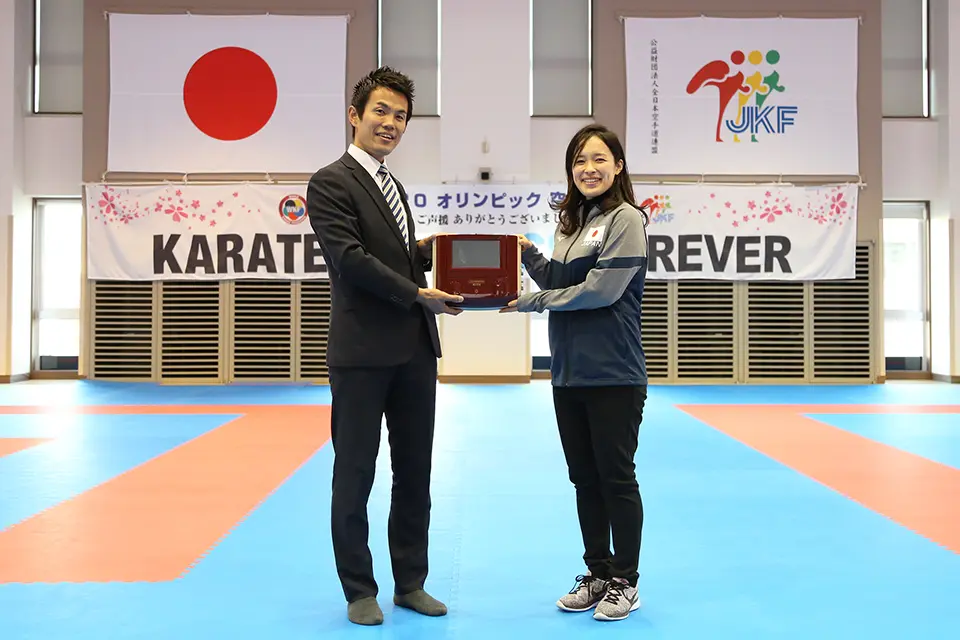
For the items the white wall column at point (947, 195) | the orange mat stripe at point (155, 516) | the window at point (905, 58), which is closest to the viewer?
the orange mat stripe at point (155, 516)

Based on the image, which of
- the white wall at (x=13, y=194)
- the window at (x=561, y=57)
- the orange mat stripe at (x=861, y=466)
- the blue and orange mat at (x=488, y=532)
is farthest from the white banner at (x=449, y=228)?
the blue and orange mat at (x=488, y=532)

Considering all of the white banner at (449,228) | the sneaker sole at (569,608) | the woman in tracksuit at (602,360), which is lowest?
the sneaker sole at (569,608)

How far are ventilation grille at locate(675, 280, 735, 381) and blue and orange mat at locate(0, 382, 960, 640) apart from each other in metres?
3.64

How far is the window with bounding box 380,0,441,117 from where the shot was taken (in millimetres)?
10719

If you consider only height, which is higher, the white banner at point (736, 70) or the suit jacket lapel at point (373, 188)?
the white banner at point (736, 70)

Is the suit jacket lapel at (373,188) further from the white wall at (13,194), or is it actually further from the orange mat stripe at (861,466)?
the white wall at (13,194)

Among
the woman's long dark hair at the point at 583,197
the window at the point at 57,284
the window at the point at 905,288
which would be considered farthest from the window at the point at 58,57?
the window at the point at 905,288

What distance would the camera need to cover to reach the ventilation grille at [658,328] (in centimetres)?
1043

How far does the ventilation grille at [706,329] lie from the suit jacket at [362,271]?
27.3 feet

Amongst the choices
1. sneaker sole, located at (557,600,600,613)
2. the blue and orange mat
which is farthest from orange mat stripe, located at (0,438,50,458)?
sneaker sole, located at (557,600,600,613)

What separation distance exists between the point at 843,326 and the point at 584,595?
9.02 metres

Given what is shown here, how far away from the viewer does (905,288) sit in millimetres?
11000

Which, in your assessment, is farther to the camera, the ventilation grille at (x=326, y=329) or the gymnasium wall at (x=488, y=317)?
the ventilation grille at (x=326, y=329)

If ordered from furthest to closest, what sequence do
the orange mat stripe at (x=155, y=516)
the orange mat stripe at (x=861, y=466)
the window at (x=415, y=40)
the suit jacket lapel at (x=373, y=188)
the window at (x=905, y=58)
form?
the window at (x=905, y=58)
the window at (x=415, y=40)
the orange mat stripe at (x=861, y=466)
the orange mat stripe at (x=155, y=516)
the suit jacket lapel at (x=373, y=188)
